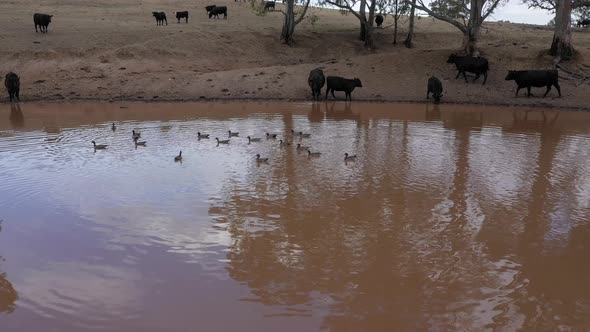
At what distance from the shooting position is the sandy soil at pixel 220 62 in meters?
21.3

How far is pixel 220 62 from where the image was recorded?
85.7 feet

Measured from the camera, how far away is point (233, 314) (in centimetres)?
475

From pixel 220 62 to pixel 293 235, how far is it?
68.2 ft

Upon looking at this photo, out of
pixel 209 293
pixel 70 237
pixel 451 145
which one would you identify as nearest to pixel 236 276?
pixel 209 293

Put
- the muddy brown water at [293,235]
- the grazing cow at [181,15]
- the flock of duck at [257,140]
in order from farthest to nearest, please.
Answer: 1. the grazing cow at [181,15]
2. the flock of duck at [257,140]
3. the muddy brown water at [293,235]

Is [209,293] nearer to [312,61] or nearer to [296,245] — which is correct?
[296,245]

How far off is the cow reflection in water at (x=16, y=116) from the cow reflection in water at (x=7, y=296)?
10658 millimetres

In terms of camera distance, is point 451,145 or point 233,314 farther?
point 451,145

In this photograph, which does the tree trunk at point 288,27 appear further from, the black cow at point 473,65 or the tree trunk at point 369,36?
the black cow at point 473,65

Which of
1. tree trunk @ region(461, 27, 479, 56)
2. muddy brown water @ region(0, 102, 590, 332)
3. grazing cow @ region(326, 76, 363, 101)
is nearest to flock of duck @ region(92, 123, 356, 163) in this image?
muddy brown water @ region(0, 102, 590, 332)

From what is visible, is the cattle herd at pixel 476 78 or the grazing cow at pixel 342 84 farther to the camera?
the grazing cow at pixel 342 84

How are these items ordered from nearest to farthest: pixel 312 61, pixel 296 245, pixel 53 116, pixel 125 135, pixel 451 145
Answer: pixel 296 245
pixel 451 145
pixel 125 135
pixel 53 116
pixel 312 61

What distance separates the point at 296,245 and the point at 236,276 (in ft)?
3.44

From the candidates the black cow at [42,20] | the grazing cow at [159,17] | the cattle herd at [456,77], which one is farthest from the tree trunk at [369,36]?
the black cow at [42,20]
